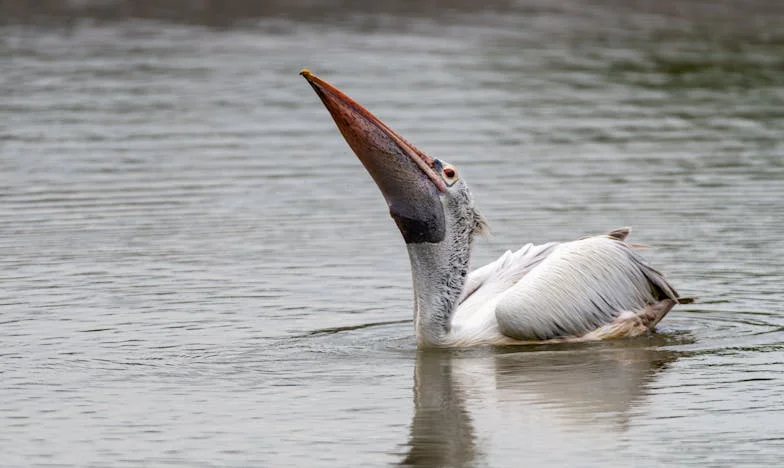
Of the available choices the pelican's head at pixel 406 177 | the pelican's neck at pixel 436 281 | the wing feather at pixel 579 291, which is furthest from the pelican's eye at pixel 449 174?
the wing feather at pixel 579 291

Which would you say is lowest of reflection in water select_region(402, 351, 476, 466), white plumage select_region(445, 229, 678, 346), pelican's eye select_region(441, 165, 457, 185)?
reflection in water select_region(402, 351, 476, 466)

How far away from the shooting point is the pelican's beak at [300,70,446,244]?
288 inches

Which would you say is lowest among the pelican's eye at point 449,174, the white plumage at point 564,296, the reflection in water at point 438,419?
the reflection in water at point 438,419

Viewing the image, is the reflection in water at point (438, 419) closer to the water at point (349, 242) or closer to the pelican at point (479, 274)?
the water at point (349, 242)

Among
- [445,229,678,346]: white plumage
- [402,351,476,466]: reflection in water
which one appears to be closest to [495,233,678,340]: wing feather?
[445,229,678,346]: white plumage

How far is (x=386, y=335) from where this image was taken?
26.8 feet

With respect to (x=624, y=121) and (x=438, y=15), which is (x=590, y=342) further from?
(x=438, y=15)

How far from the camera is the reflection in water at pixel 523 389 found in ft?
21.4

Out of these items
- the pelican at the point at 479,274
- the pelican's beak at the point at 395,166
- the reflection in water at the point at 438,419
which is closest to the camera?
the reflection in water at the point at 438,419

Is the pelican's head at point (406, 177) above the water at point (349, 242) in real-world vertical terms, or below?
above

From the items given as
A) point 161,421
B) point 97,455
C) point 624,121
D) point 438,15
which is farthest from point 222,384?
point 438,15

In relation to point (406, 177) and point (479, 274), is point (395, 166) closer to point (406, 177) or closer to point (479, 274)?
point (406, 177)

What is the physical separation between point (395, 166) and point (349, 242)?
264 cm

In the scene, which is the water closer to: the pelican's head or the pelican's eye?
the pelican's head
